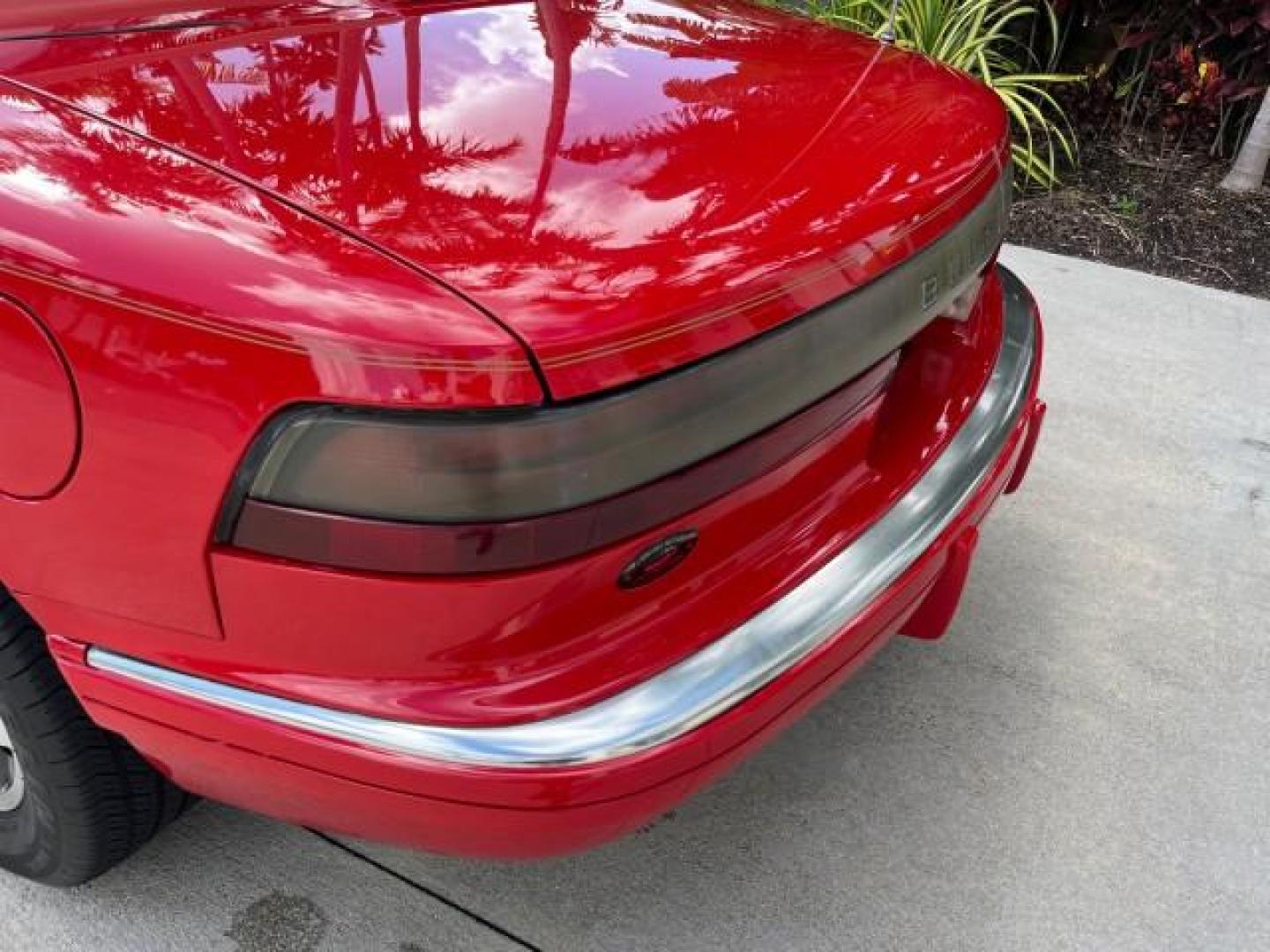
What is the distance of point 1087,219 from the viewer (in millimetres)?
4863

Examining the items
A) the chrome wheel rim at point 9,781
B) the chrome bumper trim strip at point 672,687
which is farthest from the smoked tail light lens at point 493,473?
the chrome wheel rim at point 9,781

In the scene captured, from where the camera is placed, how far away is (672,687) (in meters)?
1.30

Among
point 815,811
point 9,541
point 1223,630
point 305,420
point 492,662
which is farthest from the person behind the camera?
point 1223,630

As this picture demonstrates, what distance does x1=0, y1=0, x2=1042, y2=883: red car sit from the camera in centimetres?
114

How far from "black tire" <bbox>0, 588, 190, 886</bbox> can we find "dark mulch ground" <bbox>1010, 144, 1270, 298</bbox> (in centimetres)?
410

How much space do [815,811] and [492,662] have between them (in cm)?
99

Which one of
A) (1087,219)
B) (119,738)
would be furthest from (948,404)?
(1087,219)

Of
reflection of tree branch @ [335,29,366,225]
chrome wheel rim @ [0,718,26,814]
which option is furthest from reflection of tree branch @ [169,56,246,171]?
chrome wheel rim @ [0,718,26,814]

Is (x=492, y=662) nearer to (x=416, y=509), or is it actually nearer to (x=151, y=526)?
(x=416, y=509)

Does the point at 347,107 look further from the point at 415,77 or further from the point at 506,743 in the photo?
the point at 506,743

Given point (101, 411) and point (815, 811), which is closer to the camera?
point (101, 411)

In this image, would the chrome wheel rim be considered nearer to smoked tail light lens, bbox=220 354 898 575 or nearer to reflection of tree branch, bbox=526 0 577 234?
smoked tail light lens, bbox=220 354 898 575

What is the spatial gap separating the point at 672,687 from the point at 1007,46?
5.32 meters

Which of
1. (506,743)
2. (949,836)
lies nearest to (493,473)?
(506,743)
